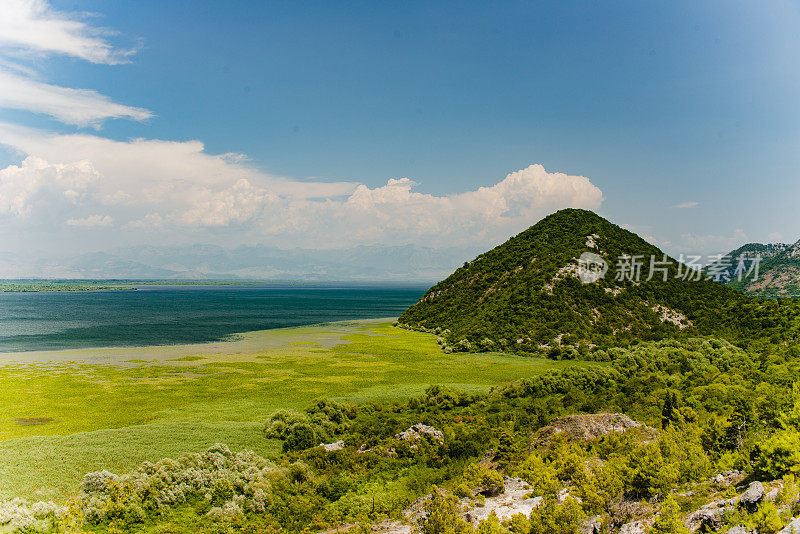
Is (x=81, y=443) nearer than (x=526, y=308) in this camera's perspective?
Yes

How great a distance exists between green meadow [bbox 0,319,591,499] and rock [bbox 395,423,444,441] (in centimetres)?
739

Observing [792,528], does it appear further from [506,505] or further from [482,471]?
[482,471]

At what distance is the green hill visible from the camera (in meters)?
62.4

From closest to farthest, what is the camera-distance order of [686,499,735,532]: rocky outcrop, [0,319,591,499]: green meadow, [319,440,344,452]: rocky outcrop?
1. [686,499,735,532]: rocky outcrop
2. [0,319,591,499]: green meadow
3. [319,440,344,452]: rocky outcrop

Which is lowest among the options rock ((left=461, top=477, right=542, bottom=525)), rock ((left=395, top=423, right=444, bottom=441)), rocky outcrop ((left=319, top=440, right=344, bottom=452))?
rocky outcrop ((left=319, top=440, right=344, bottom=452))

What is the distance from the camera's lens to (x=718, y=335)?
61188 millimetres

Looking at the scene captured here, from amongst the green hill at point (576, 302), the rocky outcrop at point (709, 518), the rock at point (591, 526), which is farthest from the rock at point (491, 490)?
the green hill at point (576, 302)

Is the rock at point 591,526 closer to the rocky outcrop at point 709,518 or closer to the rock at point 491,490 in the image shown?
the rocky outcrop at point 709,518

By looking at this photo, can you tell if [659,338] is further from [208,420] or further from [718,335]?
[208,420]

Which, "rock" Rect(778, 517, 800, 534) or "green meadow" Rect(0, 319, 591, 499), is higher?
"rock" Rect(778, 517, 800, 534)

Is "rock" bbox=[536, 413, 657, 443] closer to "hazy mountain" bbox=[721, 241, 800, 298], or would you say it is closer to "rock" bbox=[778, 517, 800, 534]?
"rock" bbox=[778, 517, 800, 534]

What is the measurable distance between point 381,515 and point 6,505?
13837mm

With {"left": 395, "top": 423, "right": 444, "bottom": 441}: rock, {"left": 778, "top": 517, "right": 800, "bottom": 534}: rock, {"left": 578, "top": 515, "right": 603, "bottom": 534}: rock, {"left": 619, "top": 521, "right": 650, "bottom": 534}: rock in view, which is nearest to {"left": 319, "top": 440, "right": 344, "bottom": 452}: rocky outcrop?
{"left": 395, "top": 423, "right": 444, "bottom": 441}: rock

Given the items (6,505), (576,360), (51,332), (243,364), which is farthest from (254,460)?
(51,332)
